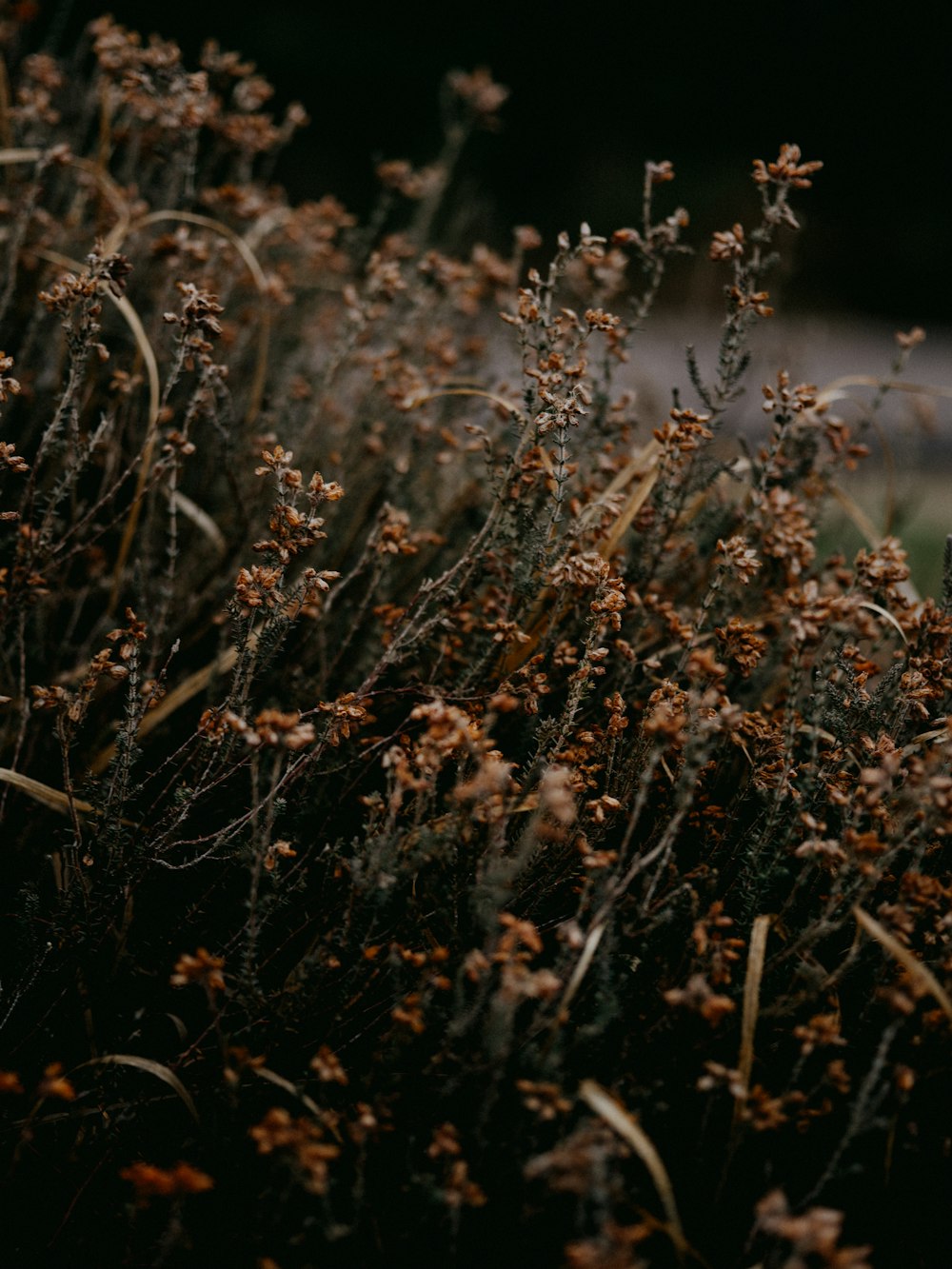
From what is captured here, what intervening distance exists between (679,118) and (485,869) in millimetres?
16548

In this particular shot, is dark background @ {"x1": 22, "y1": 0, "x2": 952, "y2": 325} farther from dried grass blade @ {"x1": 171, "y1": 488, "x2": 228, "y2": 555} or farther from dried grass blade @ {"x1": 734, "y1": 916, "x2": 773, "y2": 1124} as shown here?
dried grass blade @ {"x1": 734, "y1": 916, "x2": 773, "y2": 1124}

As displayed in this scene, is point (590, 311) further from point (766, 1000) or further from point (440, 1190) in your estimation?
point (440, 1190)

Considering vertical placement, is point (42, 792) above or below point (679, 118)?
below

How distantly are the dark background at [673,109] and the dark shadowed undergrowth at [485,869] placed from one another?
9.65 m

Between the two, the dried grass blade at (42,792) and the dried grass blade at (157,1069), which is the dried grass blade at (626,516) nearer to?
the dried grass blade at (42,792)

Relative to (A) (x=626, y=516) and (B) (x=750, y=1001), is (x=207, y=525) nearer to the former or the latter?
(A) (x=626, y=516)

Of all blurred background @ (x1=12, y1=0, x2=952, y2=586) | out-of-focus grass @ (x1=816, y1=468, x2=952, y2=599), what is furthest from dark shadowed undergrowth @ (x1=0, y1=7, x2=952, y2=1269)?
blurred background @ (x1=12, y1=0, x2=952, y2=586)

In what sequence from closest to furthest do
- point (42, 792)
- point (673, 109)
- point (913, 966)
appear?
1. point (913, 966)
2. point (42, 792)
3. point (673, 109)

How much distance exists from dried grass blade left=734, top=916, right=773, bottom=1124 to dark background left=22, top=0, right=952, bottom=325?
34.6 feet

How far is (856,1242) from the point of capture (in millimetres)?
1412

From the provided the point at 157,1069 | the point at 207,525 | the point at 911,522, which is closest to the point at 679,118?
the point at 911,522

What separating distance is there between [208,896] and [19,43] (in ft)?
12.3

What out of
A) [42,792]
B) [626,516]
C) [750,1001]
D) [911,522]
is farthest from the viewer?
[911,522]

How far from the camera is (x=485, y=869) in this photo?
57.9 inches
